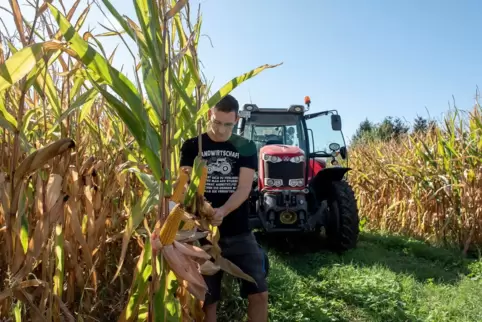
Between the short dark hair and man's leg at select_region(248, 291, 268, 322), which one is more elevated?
the short dark hair

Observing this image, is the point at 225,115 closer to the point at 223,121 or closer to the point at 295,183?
the point at 223,121

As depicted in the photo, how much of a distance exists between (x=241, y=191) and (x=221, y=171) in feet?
0.60

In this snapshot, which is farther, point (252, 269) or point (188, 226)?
point (252, 269)

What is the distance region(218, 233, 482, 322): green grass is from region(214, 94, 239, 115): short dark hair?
1.25 metres

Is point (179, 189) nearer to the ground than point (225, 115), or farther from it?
nearer to the ground

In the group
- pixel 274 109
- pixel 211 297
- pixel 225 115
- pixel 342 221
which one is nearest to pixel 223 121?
pixel 225 115

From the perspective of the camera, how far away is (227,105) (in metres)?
1.75

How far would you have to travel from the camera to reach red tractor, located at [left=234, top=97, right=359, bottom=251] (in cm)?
388

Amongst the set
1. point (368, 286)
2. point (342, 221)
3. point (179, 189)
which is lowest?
point (368, 286)

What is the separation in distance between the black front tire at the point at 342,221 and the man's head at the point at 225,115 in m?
2.61

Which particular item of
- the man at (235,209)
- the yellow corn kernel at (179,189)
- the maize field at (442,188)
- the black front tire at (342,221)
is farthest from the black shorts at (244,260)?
the maize field at (442,188)

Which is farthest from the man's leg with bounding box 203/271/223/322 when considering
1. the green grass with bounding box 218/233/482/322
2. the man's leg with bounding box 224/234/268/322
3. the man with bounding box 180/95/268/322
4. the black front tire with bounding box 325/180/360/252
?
the black front tire with bounding box 325/180/360/252

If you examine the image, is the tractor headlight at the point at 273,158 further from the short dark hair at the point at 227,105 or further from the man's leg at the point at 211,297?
the short dark hair at the point at 227,105

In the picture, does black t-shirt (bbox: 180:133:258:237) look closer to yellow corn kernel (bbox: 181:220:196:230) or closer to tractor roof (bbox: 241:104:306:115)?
yellow corn kernel (bbox: 181:220:196:230)
